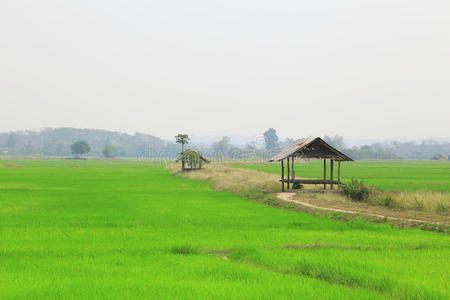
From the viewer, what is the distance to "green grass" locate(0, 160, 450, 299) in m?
7.02

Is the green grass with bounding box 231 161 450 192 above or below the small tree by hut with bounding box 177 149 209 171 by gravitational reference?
below

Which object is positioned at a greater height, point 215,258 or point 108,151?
point 108,151

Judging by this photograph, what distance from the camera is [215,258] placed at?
9414 mm

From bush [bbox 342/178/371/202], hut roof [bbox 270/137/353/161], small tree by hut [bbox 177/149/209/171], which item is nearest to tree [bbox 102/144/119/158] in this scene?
small tree by hut [bbox 177/149/209/171]

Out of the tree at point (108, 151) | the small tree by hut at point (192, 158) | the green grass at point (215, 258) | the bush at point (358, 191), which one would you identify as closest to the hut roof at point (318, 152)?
the bush at point (358, 191)

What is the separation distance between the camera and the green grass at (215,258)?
7023mm

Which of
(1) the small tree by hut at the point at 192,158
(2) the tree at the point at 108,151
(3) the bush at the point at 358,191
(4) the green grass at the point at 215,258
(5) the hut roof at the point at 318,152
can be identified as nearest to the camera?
(4) the green grass at the point at 215,258

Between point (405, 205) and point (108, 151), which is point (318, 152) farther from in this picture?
point (108, 151)

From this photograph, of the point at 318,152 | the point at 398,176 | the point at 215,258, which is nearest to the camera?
the point at 215,258

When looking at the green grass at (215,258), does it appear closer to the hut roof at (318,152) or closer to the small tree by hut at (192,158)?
the hut roof at (318,152)

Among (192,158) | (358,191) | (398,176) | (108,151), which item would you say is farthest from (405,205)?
(108,151)

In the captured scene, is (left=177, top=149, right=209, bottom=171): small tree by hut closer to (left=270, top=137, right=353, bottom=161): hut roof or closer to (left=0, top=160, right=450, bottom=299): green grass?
(left=270, top=137, right=353, bottom=161): hut roof

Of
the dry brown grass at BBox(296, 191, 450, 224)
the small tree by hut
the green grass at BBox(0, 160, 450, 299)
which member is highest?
the small tree by hut

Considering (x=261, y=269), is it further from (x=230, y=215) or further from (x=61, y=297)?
(x=230, y=215)
